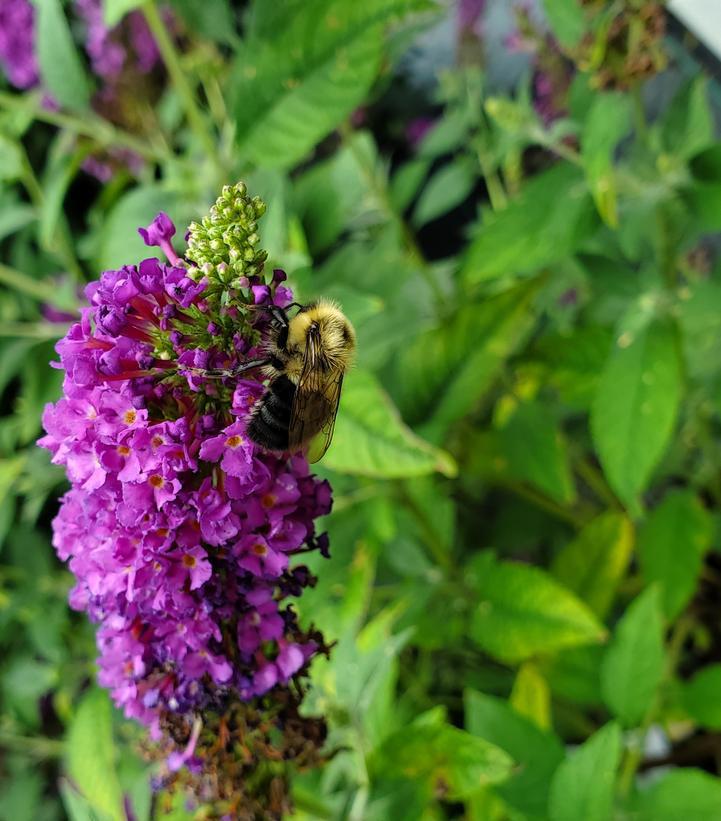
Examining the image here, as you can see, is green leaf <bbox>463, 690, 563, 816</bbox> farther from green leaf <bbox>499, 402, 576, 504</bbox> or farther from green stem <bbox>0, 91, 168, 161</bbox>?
green stem <bbox>0, 91, 168, 161</bbox>

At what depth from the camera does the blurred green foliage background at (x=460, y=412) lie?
1276 millimetres

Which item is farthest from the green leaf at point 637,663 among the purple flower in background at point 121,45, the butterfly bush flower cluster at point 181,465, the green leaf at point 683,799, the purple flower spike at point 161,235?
the purple flower in background at point 121,45

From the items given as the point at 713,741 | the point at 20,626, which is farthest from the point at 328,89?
the point at 20,626

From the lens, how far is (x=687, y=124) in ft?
5.12

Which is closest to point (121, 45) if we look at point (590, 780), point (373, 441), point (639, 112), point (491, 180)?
point (491, 180)

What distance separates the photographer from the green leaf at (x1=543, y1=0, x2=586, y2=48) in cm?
141

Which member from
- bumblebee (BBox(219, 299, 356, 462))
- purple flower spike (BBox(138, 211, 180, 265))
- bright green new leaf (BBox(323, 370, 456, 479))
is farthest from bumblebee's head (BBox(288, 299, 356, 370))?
bright green new leaf (BBox(323, 370, 456, 479))

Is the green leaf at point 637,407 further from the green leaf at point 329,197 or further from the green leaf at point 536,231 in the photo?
the green leaf at point 329,197

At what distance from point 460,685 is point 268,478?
4.75 feet

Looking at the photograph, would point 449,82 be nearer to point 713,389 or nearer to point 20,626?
point 713,389

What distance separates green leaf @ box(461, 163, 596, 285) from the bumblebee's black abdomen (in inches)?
28.8

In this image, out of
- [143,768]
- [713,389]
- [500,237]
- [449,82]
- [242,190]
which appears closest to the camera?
[242,190]

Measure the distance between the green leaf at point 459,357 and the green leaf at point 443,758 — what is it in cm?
56

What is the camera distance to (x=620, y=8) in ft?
4.37
